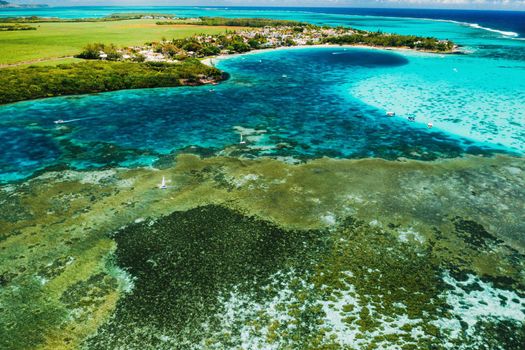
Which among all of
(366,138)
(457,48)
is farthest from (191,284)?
(457,48)

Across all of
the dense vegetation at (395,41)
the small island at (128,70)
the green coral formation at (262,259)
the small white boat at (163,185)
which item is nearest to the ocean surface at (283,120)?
the small island at (128,70)

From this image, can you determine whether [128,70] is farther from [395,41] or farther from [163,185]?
[395,41]

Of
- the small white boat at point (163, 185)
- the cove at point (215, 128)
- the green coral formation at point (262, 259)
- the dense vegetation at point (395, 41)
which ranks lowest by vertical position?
the green coral formation at point (262, 259)

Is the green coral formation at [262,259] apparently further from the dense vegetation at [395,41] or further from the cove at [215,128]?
the dense vegetation at [395,41]

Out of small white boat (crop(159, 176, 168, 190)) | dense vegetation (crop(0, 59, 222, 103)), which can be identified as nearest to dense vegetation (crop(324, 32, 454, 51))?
dense vegetation (crop(0, 59, 222, 103))

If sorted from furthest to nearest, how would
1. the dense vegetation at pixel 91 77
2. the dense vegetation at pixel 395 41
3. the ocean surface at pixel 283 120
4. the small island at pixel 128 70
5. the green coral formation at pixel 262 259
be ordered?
the dense vegetation at pixel 395 41 < the small island at pixel 128 70 < the dense vegetation at pixel 91 77 < the ocean surface at pixel 283 120 < the green coral formation at pixel 262 259

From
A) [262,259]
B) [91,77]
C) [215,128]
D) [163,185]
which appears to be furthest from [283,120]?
[91,77]

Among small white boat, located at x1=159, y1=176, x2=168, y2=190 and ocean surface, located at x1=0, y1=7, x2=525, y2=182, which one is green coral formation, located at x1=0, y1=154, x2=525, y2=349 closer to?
small white boat, located at x1=159, y1=176, x2=168, y2=190
